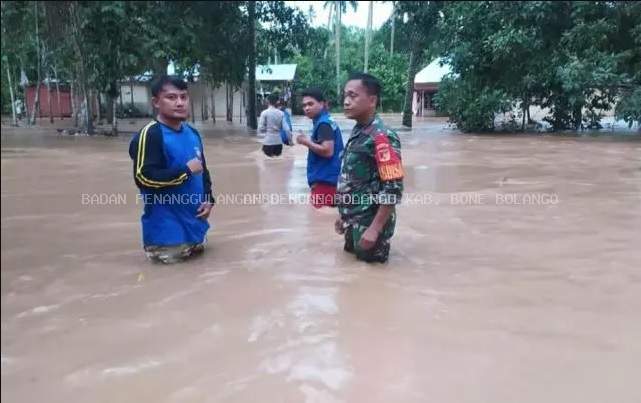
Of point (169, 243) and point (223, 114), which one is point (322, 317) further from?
point (223, 114)

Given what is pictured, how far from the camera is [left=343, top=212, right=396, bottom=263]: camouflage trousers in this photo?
14.7 ft

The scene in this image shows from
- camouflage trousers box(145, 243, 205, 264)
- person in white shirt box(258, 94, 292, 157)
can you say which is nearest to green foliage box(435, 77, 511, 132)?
person in white shirt box(258, 94, 292, 157)

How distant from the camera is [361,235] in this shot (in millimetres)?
4527

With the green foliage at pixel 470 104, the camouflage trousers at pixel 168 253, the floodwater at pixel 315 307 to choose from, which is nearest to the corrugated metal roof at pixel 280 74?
the green foliage at pixel 470 104

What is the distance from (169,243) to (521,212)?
13.7 ft

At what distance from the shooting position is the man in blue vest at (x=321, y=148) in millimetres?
5707

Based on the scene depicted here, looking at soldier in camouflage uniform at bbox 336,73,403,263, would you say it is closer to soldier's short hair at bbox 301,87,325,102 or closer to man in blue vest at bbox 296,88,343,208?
man in blue vest at bbox 296,88,343,208

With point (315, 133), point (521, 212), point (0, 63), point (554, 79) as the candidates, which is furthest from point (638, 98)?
point (0, 63)

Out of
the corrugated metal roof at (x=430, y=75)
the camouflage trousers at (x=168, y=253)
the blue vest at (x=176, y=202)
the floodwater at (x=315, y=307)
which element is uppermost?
the corrugated metal roof at (x=430, y=75)

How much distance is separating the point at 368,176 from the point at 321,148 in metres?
1.42

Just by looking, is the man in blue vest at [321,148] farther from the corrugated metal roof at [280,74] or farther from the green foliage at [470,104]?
the corrugated metal roof at [280,74]

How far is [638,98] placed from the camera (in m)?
16.2

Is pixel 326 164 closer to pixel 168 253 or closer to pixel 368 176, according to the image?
pixel 368 176

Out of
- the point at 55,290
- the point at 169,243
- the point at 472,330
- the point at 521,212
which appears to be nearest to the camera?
the point at 472,330
